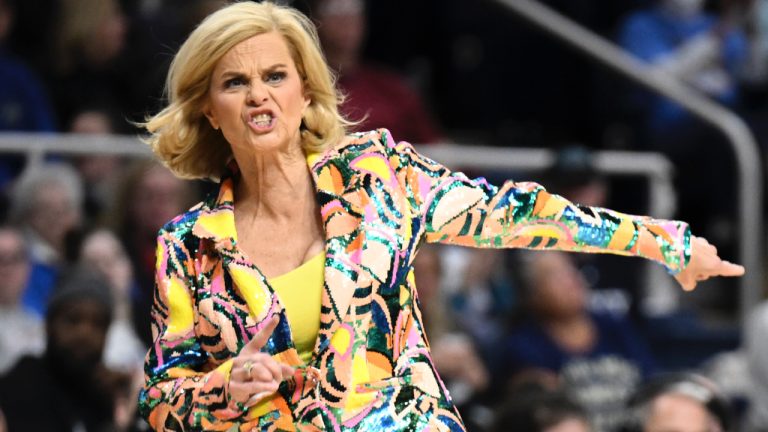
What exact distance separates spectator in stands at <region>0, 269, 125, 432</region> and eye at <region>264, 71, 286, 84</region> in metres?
2.34

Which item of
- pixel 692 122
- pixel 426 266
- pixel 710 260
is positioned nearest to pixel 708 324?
pixel 692 122

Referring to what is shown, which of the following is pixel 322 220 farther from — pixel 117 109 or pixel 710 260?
pixel 117 109

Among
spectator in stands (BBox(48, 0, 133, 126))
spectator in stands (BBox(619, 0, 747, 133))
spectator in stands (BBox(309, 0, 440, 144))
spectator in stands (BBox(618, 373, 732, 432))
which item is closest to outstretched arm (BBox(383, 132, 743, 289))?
spectator in stands (BBox(618, 373, 732, 432))

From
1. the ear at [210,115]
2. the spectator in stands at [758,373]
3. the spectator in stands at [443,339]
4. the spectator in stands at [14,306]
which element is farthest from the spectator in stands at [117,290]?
the ear at [210,115]

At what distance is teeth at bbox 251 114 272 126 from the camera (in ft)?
9.41

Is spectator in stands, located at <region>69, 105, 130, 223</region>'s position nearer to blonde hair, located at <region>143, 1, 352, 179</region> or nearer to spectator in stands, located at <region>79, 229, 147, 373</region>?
spectator in stands, located at <region>79, 229, 147, 373</region>

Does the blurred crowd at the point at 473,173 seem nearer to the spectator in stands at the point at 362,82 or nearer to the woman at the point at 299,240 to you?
the spectator in stands at the point at 362,82

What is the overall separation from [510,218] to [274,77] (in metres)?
0.54

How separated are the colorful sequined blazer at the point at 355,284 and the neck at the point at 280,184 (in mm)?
38

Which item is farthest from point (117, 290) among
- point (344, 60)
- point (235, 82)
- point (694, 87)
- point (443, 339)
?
point (694, 87)

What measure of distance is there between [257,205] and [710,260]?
92 centimetres

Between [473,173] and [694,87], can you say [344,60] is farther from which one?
[694,87]

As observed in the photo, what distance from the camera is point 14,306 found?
5469 millimetres

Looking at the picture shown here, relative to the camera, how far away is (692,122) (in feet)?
24.1
